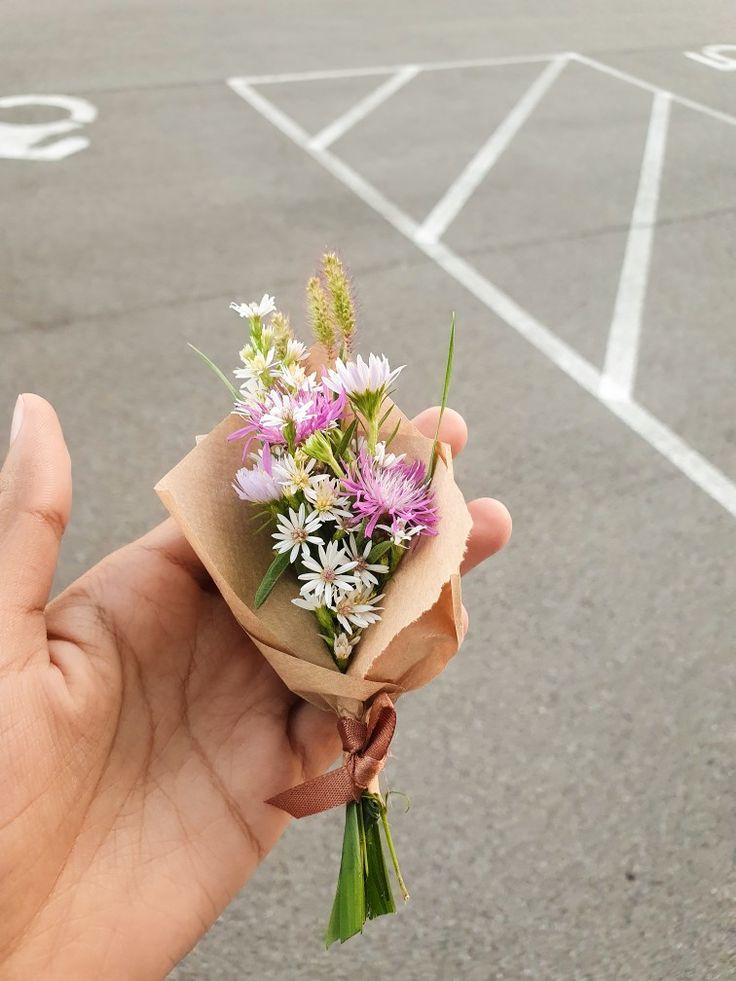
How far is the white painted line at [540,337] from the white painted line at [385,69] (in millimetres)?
1292

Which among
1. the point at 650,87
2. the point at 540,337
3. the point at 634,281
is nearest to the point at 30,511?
the point at 540,337

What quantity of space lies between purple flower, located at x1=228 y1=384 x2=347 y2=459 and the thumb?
0.37 metres

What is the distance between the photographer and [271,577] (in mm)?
1557

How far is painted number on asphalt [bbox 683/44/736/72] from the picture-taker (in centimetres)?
791

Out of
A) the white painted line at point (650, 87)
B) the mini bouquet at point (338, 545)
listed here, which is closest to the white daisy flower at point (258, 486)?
the mini bouquet at point (338, 545)

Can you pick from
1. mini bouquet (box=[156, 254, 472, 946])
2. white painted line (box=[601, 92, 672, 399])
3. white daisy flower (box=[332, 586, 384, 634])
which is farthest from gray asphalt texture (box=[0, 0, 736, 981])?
white daisy flower (box=[332, 586, 384, 634])

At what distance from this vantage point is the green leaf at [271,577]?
5.08 ft

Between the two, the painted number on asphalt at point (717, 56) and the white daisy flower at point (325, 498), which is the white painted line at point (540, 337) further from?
the painted number on asphalt at point (717, 56)

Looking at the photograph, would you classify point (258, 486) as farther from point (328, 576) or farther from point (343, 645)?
point (343, 645)

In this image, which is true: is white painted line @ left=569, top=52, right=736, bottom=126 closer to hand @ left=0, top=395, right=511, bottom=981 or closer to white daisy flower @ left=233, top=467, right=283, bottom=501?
hand @ left=0, top=395, right=511, bottom=981

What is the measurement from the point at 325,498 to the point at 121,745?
2.09 ft

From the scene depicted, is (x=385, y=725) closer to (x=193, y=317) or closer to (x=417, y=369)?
(x=417, y=369)

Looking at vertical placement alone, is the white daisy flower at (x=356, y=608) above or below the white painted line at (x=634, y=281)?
above

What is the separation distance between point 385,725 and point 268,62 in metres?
7.17
